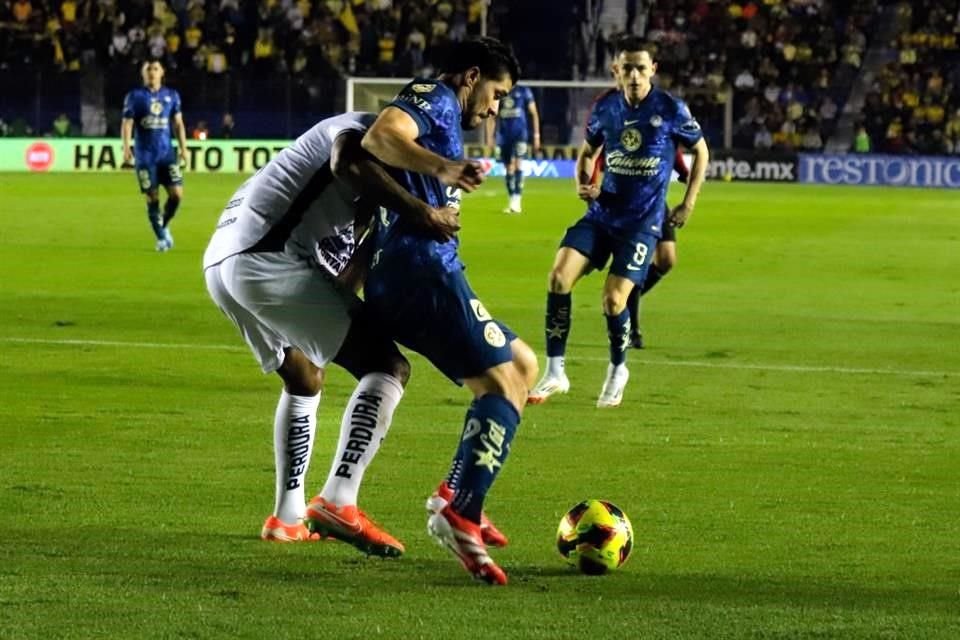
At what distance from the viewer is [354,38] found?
166 ft

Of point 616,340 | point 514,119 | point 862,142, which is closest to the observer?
point 616,340

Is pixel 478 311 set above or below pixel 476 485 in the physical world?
Result: above

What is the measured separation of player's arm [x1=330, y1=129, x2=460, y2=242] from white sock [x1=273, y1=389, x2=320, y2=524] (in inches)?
42.7

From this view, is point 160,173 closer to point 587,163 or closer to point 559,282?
point 587,163

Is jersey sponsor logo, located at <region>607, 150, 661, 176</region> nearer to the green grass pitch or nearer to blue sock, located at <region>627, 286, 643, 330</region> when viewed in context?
the green grass pitch

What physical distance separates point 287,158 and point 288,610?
6.04 ft

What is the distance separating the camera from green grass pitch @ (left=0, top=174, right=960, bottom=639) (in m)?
6.30

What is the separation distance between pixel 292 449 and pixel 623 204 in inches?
207

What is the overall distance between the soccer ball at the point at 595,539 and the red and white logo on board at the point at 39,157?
38965 mm

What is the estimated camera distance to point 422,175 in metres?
6.87

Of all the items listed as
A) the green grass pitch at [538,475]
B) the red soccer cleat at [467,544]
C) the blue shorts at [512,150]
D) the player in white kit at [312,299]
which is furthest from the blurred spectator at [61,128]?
the red soccer cleat at [467,544]

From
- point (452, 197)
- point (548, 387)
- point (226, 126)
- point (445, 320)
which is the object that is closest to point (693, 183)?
point (548, 387)

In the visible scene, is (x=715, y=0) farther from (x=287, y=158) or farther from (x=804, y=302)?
(x=287, y=158)

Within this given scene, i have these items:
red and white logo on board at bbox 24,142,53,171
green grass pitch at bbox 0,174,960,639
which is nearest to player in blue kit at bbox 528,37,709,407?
green grass pitch at bbox 0,174,960,639
